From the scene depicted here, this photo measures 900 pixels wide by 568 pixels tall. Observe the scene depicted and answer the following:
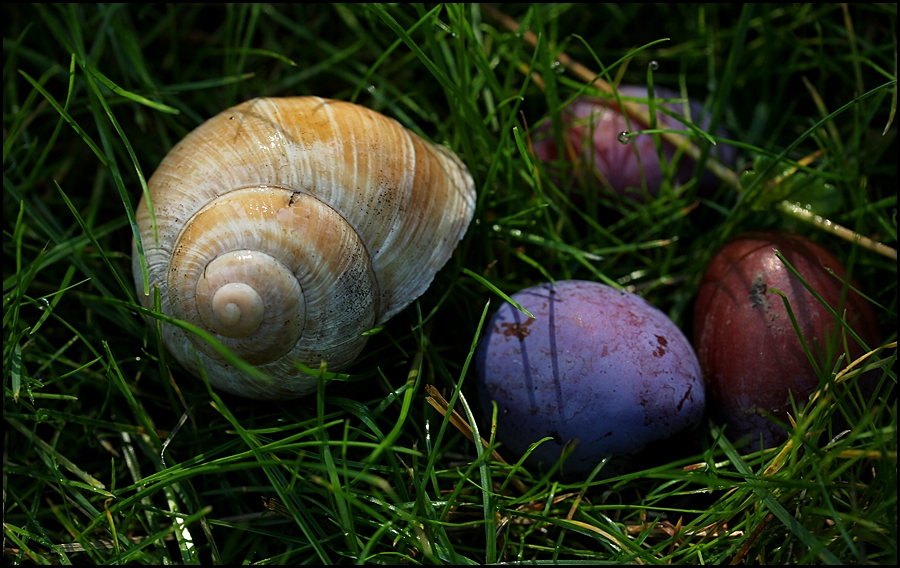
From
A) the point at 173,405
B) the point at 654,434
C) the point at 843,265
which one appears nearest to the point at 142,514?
the point at 173,405

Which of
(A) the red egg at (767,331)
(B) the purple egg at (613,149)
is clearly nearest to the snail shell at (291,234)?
(B) the purple egg at (613,149)

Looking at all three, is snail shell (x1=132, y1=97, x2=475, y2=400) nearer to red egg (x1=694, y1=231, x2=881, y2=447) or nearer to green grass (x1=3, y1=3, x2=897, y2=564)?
green grass (x1=3, y1=3, x2=897, y2=564)

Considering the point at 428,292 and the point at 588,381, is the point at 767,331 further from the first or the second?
the point at 428,292

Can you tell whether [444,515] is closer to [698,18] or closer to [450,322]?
[450,322]

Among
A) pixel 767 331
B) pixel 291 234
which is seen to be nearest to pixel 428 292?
pixel 291 234

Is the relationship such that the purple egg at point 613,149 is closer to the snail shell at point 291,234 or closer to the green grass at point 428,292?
the green grass at point 428,292

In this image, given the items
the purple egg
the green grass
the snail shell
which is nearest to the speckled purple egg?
the green grass
